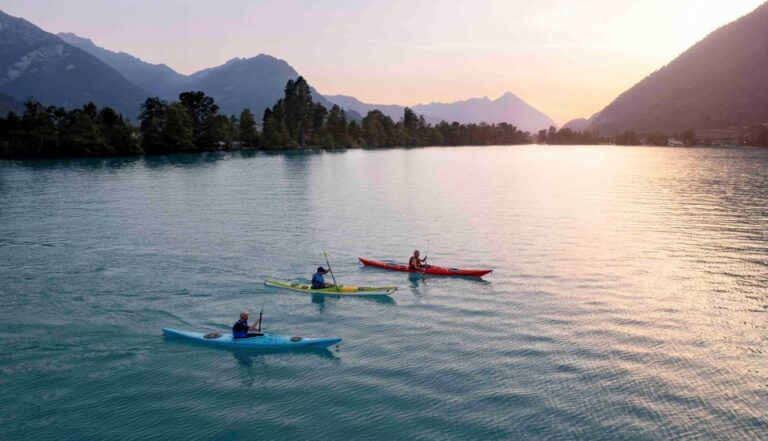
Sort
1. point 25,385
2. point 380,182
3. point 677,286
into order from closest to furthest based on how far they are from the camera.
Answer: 1. point 25,385
2. point 677,286
3. point 380,182

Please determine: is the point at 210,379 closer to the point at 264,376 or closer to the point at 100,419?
the point at 264,376

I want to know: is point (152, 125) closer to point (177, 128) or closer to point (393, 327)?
point (177, 128)

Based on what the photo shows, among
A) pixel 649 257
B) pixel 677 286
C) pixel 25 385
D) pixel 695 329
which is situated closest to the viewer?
pixel 25 385

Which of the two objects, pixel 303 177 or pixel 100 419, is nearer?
pixel 100 419

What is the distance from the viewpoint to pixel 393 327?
27.9 metres

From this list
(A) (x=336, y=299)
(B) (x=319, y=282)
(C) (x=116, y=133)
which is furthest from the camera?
(C) (x=116, y=133)

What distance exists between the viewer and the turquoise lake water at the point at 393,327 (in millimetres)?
19203

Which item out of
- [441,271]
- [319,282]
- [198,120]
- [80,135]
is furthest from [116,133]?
[441,271]

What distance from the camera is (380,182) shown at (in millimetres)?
106250

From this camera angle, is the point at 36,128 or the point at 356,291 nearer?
the point at 356,291

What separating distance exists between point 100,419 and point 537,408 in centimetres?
1648

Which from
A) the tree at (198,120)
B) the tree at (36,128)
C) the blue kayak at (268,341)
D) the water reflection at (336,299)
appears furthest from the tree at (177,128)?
the blue kayak at (268,341)

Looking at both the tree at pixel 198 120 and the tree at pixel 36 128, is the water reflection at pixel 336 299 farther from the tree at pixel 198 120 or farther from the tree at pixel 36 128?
the tree at pixel 198 120

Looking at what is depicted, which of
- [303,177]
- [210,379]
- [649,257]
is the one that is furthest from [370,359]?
[303,177]
